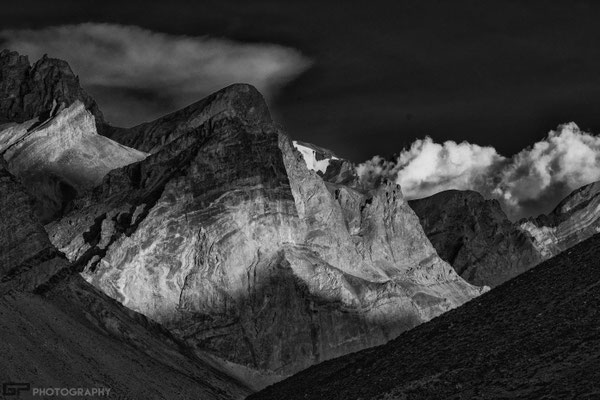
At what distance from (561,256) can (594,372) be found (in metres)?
24.8

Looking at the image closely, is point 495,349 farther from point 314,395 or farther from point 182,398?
point 182,398

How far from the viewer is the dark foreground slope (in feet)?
226

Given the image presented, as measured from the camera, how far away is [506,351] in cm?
7556

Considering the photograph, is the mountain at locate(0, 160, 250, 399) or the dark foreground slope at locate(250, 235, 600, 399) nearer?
the dark foreground slope at locate(250, 235, 600, 399)

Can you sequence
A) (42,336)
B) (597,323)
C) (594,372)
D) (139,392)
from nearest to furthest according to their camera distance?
1. (594,372)
2. (597,323)
3. (42,336)
4. (139,392)

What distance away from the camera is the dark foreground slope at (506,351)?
68.8 metres

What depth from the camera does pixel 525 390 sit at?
6800 cm

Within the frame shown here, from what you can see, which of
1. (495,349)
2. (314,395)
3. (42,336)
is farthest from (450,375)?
(42,336)

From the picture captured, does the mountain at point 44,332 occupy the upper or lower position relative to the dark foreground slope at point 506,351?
upper

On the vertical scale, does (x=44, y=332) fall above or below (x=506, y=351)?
above

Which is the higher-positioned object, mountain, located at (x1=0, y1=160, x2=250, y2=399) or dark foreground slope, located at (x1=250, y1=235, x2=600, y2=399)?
mountain, located at (x1=0, y1=160, x2=250, y2=399)

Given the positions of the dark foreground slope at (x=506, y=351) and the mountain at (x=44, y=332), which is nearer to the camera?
the dark foreground slope at (x=506, y=351)

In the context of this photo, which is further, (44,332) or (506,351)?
(44,332)

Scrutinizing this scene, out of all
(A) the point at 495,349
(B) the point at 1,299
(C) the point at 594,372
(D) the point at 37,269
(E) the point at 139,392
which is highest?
(D) the point at 37,269
